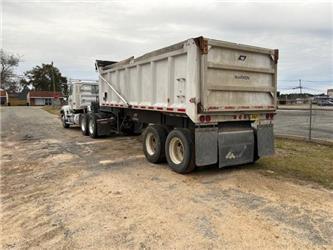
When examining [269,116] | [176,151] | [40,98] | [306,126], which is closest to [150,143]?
[176,151]

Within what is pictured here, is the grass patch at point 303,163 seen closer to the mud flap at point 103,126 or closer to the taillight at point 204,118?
the taillight at point 204,118

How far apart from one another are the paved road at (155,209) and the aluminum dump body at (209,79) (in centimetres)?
154

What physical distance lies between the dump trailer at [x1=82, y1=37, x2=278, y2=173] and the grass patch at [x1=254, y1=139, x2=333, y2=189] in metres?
0.50

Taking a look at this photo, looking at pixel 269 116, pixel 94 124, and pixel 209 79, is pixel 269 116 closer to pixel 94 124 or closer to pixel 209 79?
pixel 209 79

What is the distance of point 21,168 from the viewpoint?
28.1ft

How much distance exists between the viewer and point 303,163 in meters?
8.39

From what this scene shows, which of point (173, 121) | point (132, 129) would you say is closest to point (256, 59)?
point (173, 121)

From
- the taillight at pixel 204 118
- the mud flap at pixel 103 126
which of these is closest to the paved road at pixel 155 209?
the taillight at pixel 204 118

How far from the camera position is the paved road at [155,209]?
4.20 metres

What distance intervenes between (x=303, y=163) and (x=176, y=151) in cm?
321

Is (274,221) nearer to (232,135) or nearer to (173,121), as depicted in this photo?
(232,135)

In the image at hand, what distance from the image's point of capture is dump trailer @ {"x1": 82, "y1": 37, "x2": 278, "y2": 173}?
7082 mm

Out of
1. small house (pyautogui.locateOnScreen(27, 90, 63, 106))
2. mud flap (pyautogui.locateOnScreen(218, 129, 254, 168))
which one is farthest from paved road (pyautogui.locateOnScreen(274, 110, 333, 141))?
small house (pyautogui.locateOnScreen(27, 90, 63, 106))

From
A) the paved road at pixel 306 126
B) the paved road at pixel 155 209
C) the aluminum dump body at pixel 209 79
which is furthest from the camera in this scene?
the paved road at pixel 306 126
